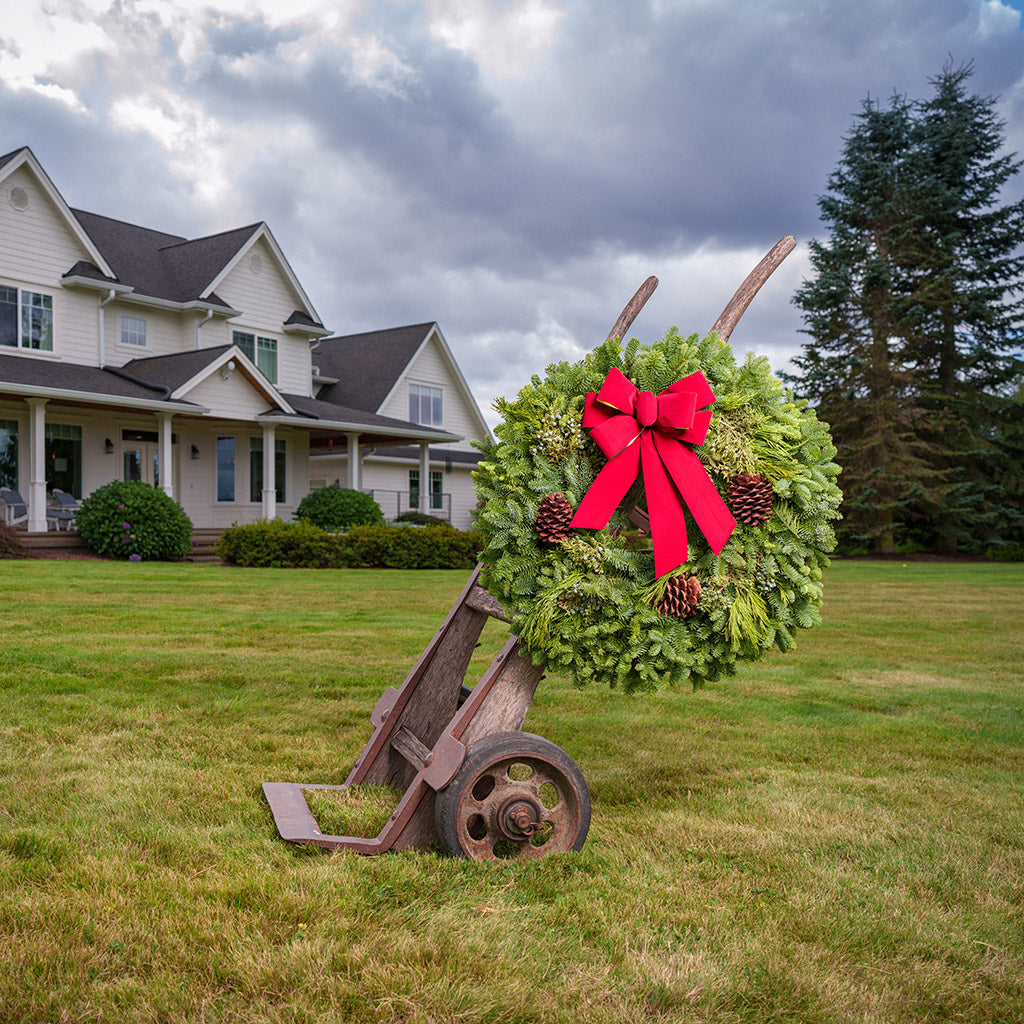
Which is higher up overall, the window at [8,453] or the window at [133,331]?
the window at [133,331]

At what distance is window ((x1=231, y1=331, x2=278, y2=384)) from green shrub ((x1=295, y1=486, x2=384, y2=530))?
15.3 ft

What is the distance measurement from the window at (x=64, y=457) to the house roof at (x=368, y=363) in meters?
9.77

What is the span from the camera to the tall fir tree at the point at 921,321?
1288 inches

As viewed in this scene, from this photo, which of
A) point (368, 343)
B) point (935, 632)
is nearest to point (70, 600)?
point (935, 632)

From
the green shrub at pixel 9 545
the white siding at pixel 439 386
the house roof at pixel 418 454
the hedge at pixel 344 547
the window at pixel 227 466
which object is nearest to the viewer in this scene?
the green shrub at pixel 9 545

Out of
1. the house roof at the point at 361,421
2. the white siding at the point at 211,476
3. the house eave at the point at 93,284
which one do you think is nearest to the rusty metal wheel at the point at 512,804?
the house roof at the point at 361,421

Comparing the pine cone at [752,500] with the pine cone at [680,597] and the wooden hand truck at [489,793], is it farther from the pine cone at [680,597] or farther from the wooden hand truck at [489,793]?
the wooden hand truck at [489,793]

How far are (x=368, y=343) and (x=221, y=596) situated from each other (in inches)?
900

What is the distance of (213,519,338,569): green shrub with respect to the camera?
18.2 metres

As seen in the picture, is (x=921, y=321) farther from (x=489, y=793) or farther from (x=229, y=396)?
(x=489, y=793)

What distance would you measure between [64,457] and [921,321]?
29601 mm

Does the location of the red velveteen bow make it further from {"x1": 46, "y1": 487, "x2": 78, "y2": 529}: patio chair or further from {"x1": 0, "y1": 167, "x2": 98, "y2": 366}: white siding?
{"x1": 0, "y1": 167, "x2": 98, "y2": 366}: white siding

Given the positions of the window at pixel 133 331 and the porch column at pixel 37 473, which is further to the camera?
the window at pixel 133 331

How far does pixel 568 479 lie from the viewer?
3234 millimetres
